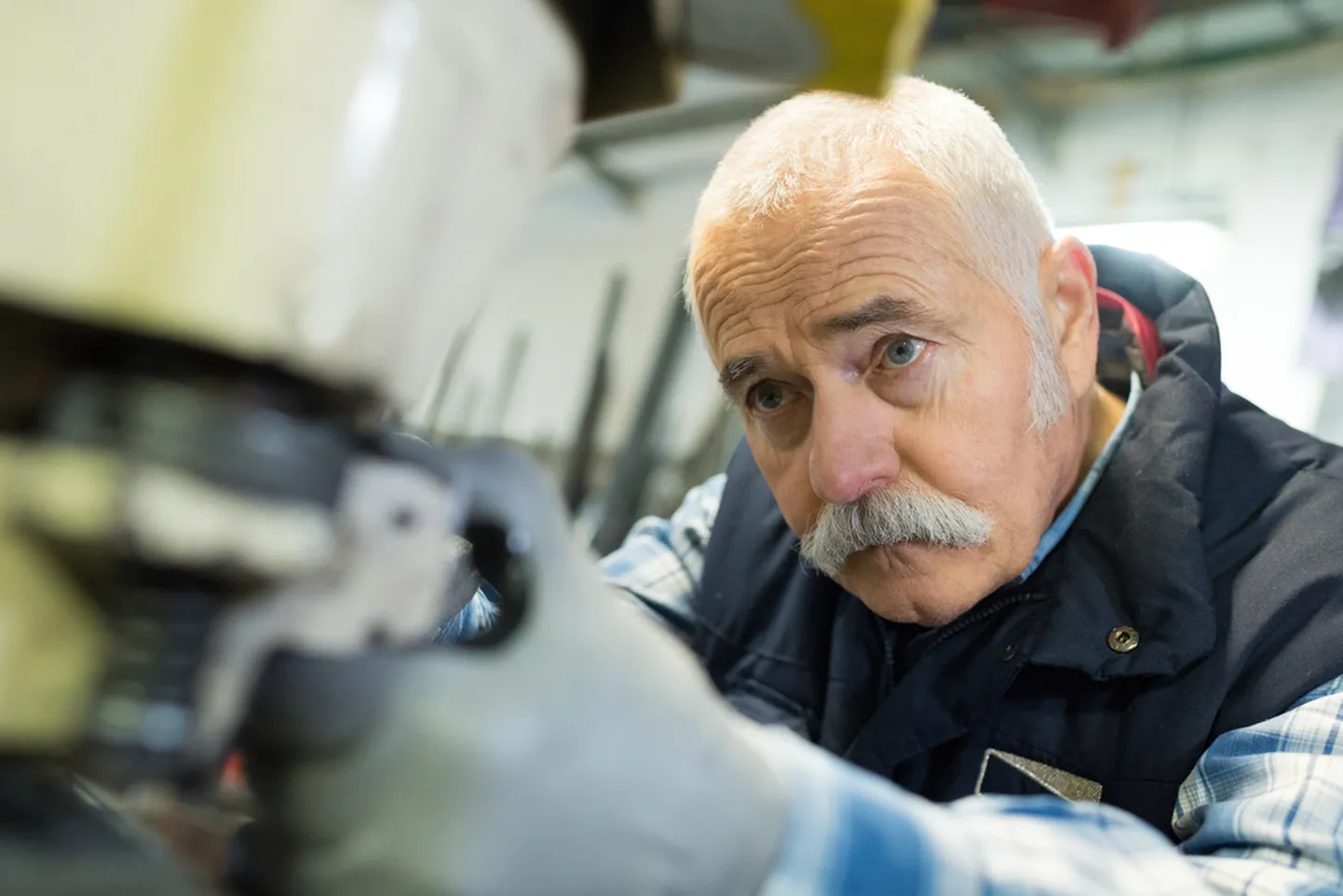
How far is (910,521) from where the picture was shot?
31.1 inches

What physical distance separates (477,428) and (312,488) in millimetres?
3376

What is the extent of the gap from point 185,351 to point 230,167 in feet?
0.16

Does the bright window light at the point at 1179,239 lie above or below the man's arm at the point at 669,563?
above

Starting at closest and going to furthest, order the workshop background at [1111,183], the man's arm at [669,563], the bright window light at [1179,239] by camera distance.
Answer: the man's arm at [669,563] < the workshop background at [1111,183] < the bright window light at [1179,239]

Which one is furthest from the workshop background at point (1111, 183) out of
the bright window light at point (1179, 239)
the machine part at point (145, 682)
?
the machine part at point (145, 682)

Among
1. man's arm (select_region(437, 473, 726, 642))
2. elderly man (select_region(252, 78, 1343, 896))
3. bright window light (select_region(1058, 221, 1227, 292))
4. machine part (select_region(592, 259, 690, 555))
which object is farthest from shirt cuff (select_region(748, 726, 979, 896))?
machine part (select_region(592, 259, 690, 555))

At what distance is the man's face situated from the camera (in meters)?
0.80

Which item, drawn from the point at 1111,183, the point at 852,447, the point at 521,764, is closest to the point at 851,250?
the point at 852,447

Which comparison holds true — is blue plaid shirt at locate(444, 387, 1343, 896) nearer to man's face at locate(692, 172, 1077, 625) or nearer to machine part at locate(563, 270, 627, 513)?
man's face at locate(692, 172, 1077, 625)

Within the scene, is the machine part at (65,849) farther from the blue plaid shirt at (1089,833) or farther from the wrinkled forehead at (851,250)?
the wrinkled forehead at (851,250)

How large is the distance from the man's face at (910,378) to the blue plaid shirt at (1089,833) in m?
0.25

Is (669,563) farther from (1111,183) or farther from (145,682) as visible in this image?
(1111,183)

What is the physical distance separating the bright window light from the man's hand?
7.27 feet

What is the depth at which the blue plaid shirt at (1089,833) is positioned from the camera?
0.34 m
